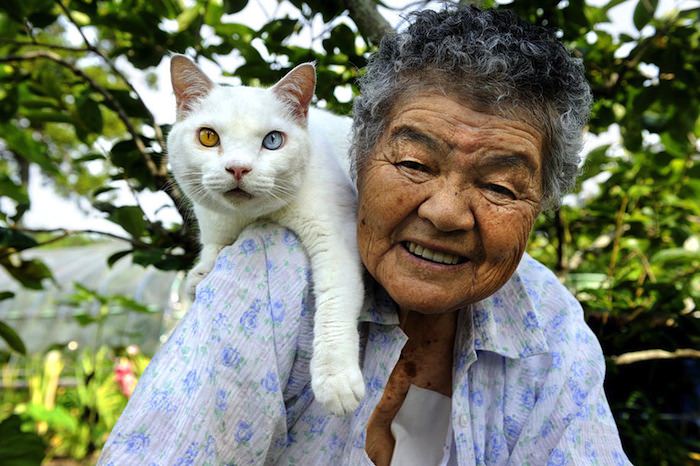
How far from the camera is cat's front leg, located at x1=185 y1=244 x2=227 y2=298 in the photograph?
1.52 m

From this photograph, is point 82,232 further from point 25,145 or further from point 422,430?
point 422,430

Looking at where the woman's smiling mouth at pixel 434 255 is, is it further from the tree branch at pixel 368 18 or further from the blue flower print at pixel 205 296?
the tree branch at pixel 368 18

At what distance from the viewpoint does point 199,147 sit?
151 centimetres

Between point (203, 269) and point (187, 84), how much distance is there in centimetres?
47

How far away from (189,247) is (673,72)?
1730 mm

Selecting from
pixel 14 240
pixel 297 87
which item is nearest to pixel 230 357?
pixel 297 87

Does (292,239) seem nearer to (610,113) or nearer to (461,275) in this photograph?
(461,275)

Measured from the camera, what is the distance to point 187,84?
157cm

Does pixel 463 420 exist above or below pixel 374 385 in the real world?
below

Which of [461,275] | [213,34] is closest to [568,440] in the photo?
[461,275]

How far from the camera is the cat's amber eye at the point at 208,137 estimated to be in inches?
59.4

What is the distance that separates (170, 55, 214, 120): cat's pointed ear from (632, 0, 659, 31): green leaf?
1.49m

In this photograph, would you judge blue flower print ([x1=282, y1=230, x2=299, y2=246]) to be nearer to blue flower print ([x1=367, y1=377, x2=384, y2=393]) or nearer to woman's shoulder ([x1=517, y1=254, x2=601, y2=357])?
blue flower print ([x1=367, y1=377, x2=384, y2=393])

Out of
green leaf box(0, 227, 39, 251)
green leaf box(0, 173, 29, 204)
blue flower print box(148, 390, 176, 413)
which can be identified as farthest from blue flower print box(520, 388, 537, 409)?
green leaf box(0, 173, 29, 204)
